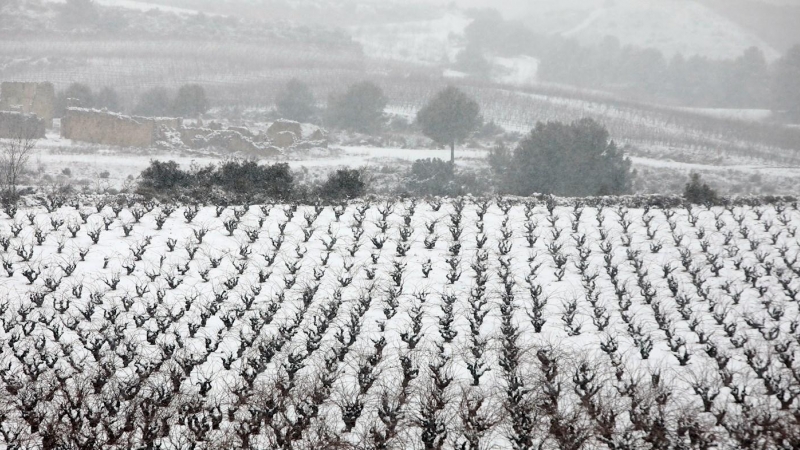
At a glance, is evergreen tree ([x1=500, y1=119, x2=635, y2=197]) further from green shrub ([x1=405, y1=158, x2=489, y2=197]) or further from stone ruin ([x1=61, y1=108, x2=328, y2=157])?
stone ruin ([x1=61, y1=108, x2=328, y2=157])

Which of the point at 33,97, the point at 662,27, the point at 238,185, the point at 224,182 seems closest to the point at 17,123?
the point at 33,97

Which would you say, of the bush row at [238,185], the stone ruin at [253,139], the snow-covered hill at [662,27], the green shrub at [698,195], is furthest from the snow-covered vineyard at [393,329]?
the snow-covered hill at [662,27]

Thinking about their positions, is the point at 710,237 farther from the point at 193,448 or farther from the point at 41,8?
the point at 41,8

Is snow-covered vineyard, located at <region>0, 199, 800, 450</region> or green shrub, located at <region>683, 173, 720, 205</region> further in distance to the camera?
green shrub, located at <region>683, 173, 720, 205</region>

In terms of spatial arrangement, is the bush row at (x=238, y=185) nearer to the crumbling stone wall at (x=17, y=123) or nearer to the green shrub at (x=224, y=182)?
the green shrub at (x=224, y=182)

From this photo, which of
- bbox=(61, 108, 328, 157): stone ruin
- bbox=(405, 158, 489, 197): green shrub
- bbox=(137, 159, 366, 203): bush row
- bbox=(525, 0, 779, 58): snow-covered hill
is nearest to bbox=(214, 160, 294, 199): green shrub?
bbox=(137, 159, 366, 203): bush row

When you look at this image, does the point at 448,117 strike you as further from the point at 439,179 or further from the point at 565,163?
the point at 565,163

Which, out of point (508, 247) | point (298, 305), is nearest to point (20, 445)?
point (298, 305)
